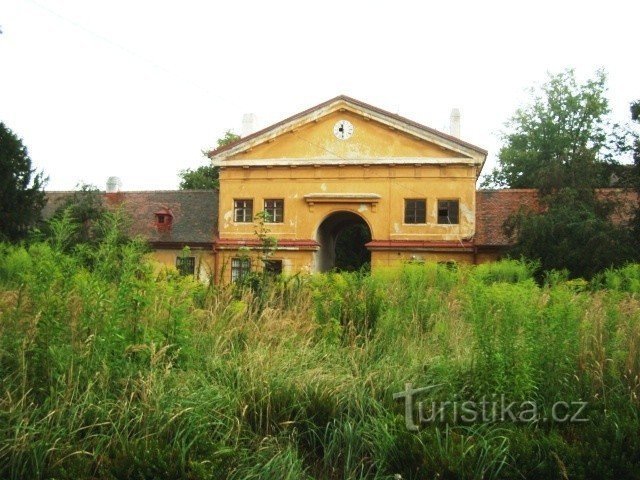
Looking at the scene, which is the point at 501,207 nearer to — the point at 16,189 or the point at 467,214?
the point at 467,214

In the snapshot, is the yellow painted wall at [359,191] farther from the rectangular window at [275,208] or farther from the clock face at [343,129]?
the clock face at [343,129]

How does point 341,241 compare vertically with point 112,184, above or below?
below

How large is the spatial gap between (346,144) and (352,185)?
6.59 ft

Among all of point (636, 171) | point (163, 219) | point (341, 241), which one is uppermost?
point (636, 171)

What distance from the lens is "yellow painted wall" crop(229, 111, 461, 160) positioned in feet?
103

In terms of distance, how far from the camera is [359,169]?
1257 inches

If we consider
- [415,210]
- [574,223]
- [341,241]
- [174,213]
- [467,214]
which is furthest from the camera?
[341,241]

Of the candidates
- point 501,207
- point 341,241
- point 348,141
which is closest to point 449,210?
point 501,207

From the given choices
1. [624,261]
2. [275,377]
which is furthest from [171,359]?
[624,261]

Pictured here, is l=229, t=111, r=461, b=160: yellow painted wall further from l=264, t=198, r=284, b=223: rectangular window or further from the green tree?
the green tree

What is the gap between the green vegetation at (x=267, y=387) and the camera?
4891 mm

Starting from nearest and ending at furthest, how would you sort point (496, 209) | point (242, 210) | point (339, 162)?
1. point (339, 162)
2. point (496, 209)
3. point (242, 210)

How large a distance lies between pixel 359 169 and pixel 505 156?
1779 centimetres

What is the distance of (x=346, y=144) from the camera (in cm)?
3206
